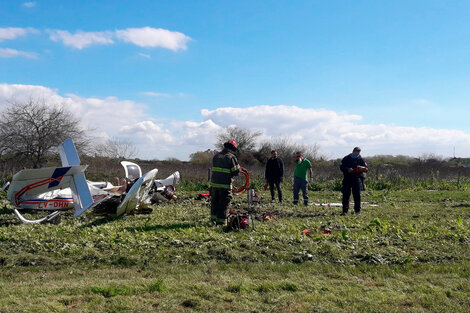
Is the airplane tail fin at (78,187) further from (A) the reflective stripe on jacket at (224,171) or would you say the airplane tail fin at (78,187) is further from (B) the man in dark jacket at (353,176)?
(B) the man in dark jacket at (353,176)

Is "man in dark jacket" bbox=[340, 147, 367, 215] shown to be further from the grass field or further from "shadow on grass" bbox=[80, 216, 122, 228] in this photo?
"shadow on grass" bbox=[80, 216, 122, 228]

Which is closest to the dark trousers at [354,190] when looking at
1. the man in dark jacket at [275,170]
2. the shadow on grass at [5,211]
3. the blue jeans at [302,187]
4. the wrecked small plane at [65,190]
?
the blue jeans at [302,187]

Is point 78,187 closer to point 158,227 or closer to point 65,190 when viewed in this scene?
point 65,190

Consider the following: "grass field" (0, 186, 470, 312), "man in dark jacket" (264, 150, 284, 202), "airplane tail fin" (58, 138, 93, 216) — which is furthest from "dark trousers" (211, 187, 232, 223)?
"man in dark jacket" (264, 150, 284, 202)

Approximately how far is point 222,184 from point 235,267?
11.0 ft

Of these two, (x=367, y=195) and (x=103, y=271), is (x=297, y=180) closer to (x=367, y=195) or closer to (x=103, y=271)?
(x=367, y=195)

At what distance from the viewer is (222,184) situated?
9.21 m

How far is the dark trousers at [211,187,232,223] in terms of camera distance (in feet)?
30.2

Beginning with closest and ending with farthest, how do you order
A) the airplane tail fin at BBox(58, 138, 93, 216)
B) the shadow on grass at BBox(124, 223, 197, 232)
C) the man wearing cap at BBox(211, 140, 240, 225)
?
the shadow on grass at BBox(124, 223, 197, 232) → the man wearing cap at BBox(211, 140, 240, 225) → the airplane tail fin at BBox(58, 138, 93, 216)

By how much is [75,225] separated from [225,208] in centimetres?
346

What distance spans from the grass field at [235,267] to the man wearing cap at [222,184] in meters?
0.45

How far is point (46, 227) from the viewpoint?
911cm

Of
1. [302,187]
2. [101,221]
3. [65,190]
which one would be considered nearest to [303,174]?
[302,187]

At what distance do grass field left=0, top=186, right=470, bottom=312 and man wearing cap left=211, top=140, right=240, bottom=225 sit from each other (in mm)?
449
